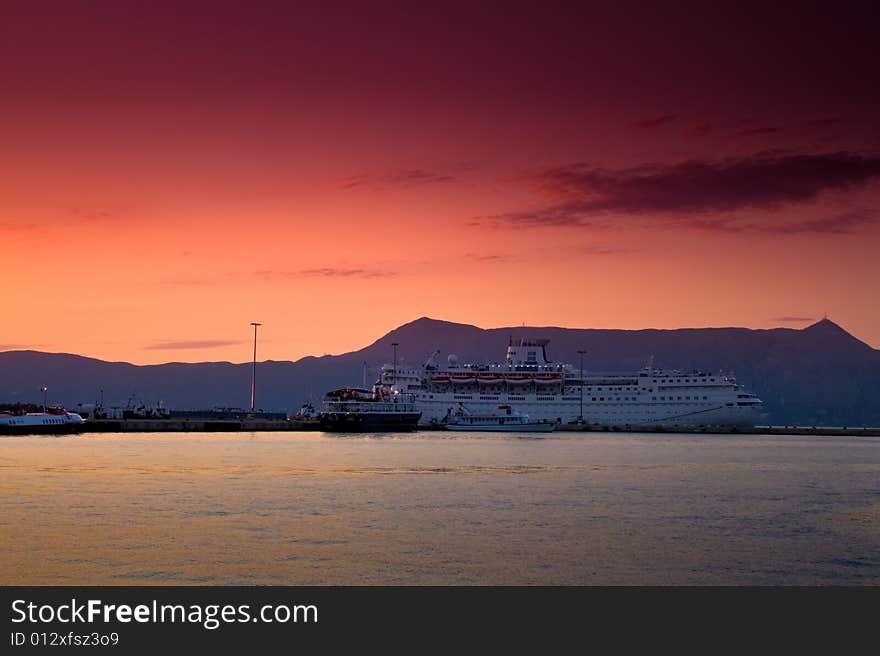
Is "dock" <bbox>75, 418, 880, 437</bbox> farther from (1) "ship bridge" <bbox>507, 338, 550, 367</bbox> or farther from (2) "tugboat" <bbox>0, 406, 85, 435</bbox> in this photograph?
(1) "ship bridge" <bbox>507, 338, 550, 367</bbox>

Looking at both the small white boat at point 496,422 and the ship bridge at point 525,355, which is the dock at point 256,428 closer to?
the small white boat at point 496,422

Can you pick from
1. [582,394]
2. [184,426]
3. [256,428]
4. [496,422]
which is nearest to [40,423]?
[184,426]

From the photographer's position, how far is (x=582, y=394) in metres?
154

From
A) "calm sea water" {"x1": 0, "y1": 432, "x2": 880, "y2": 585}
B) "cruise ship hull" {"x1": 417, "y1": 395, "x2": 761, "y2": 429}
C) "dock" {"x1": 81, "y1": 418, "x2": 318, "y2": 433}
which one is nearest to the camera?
"calm sea water" {"x1": 0, "y1": 432, "x2": 880, "y2": 585}

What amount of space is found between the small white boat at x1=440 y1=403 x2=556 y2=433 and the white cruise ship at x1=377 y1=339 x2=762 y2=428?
9.28 feet

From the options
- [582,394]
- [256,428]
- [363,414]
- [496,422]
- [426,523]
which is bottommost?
[426,523]

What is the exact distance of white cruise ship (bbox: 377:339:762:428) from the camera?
150m

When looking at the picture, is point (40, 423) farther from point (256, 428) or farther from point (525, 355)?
point (525, 355)

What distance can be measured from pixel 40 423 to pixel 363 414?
125 ft

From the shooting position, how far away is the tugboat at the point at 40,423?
102m

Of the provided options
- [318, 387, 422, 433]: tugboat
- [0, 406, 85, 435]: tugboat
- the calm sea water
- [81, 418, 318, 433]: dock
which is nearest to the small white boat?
[318, 387, 422, 433]: tugboat
